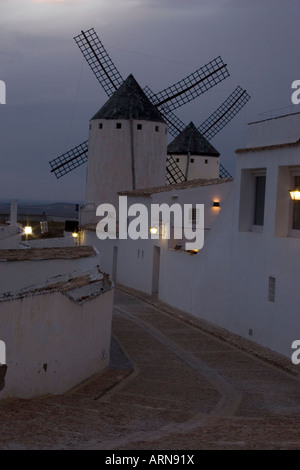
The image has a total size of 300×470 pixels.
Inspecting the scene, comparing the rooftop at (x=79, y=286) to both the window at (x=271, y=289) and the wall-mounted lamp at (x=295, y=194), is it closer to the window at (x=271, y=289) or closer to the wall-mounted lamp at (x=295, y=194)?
the window at (x=271, y=289)

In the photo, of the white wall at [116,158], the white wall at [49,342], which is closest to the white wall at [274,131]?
the white wall at [49,342]

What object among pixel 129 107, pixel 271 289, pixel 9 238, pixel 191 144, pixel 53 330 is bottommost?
pixel 53 330

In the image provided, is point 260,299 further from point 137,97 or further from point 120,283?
point 137,97

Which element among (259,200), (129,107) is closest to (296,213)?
(259,200)

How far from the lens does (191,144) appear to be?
49.3m

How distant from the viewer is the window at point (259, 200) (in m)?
18.8

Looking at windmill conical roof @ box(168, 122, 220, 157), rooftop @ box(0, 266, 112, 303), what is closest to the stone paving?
rooftop @ box(0, 266, 112, 303)

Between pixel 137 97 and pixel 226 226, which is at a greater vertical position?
pixel 137 97

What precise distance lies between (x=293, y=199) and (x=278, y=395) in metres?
5.14

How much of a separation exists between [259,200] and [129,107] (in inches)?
887

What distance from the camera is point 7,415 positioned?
938cm

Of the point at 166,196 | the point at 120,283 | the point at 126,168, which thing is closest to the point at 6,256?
the point at 166,196

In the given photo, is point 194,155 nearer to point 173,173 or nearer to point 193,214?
point 173,173

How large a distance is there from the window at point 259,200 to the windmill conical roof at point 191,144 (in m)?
29.9
